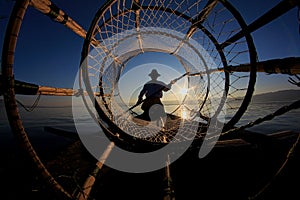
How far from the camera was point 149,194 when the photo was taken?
2332 millimetres

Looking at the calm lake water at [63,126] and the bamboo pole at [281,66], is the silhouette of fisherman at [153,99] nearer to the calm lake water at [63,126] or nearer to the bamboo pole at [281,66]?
the bamboo pole at [281,66]

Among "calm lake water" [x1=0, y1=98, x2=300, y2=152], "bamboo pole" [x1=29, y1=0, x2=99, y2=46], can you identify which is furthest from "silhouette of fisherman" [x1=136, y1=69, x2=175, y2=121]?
"calm lake water" [x1=0, y1=98, x2=300, y2=152]

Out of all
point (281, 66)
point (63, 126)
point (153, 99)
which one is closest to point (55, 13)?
point (281, 66)

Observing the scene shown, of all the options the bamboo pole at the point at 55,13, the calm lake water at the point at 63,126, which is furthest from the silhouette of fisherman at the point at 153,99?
the calm lake water at the point at 63,126

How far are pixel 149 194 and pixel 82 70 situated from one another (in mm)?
2191

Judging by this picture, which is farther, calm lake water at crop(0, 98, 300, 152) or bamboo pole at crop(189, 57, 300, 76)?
calm lake water at crop(0, 98, 300, 152)

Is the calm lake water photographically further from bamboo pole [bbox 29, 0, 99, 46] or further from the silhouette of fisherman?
bamboo pole [bbox 29, 0, 99, 46]

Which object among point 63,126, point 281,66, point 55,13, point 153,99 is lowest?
point 63,126

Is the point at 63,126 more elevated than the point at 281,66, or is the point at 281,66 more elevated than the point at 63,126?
the point at 281,66

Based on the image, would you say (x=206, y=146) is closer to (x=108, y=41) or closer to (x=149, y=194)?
(x=149, y=194)

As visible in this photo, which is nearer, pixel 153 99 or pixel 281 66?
pixel 281 66

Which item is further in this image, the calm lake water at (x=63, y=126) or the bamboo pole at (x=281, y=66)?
the calm lake water at (x=63, y=126)

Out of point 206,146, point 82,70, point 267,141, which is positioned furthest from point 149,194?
point 267,141

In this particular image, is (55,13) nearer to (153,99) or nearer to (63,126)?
(153,99)
